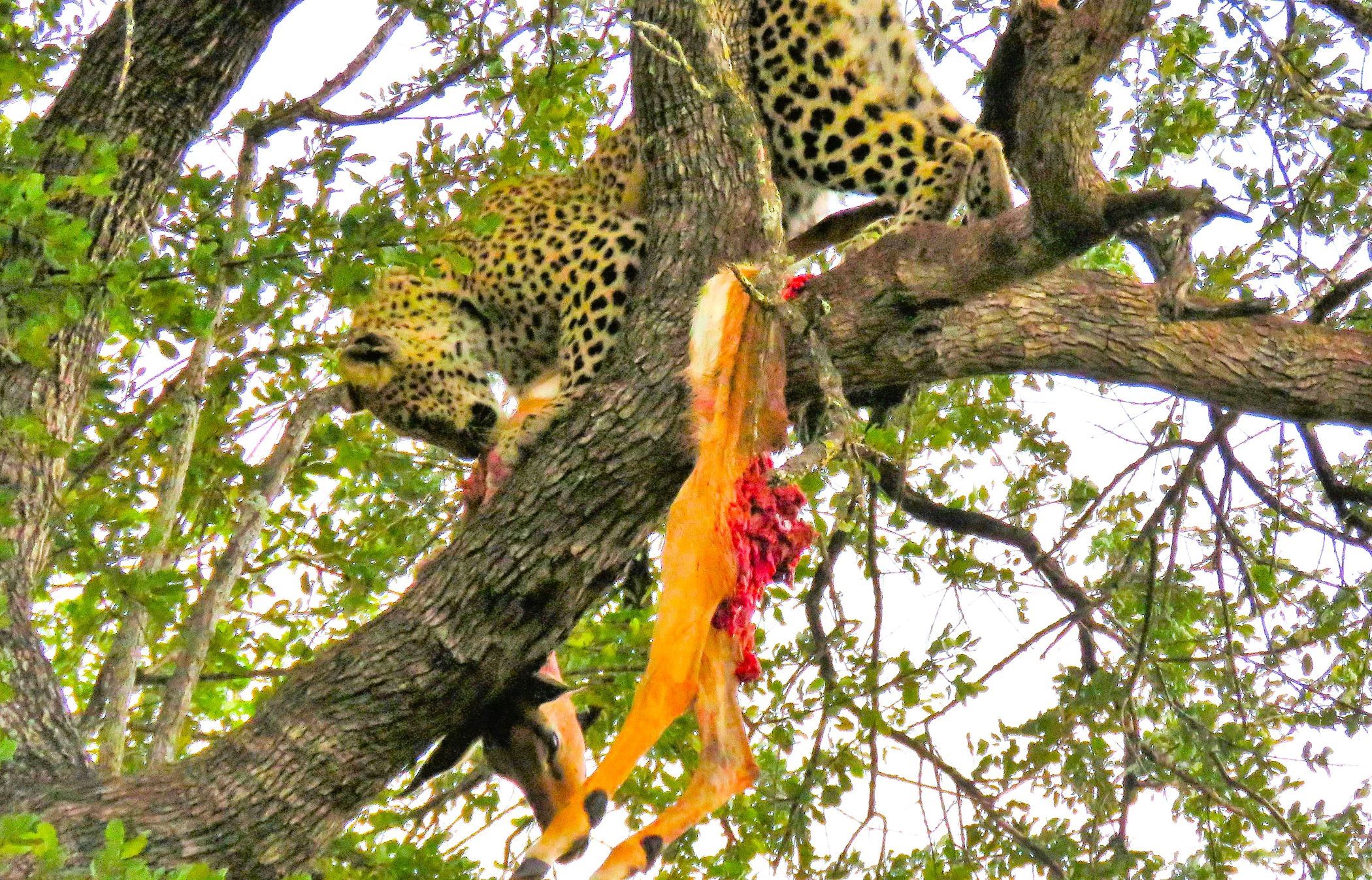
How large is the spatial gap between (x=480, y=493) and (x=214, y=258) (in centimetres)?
124

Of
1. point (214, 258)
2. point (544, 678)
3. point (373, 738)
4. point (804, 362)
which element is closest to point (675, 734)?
point (544, 678)

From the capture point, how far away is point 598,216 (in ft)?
18.0

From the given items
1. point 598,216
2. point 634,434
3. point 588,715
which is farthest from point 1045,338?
point 588,715

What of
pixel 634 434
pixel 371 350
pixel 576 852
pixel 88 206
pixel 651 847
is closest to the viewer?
pixel 651 847

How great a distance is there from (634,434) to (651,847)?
68.8 inches

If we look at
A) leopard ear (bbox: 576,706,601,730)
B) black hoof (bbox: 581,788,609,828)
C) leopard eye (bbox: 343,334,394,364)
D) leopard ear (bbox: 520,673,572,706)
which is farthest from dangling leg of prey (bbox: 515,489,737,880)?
leopard eye (bbox: 343,334,394,364)

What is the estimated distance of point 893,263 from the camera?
4.09 metres

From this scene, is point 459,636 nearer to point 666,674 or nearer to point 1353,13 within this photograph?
point 666,674

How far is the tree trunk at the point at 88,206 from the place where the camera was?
410 cm

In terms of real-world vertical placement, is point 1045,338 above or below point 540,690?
above

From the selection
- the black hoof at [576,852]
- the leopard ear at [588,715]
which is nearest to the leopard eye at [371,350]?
the leopard ear at [588,715]

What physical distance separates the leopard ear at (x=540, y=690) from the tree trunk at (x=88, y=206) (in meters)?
1.24

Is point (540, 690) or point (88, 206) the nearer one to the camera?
point (540, 690)

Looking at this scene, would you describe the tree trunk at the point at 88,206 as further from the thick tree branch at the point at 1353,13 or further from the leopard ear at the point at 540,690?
the thick tree branch at the point at 1353,13
